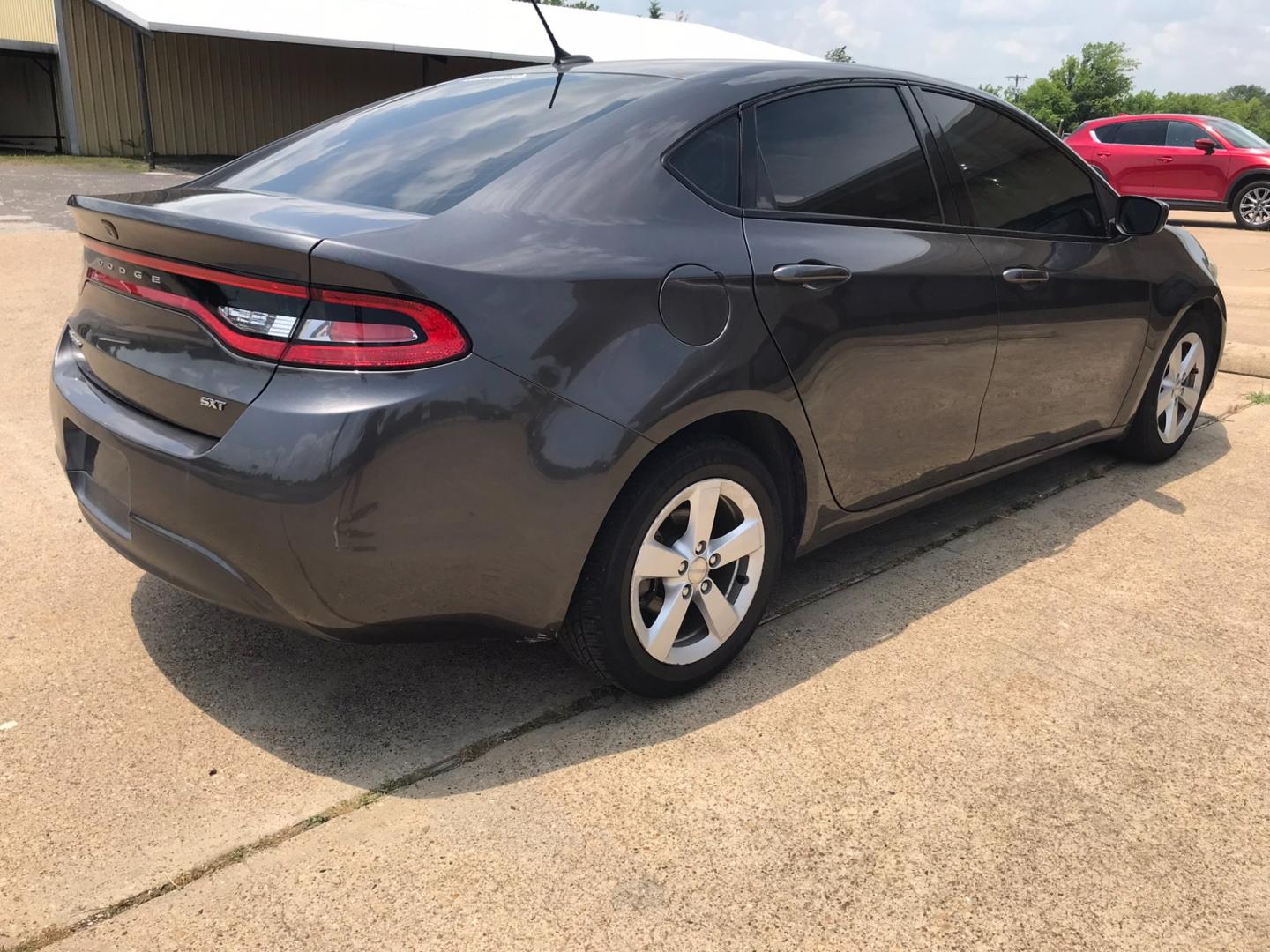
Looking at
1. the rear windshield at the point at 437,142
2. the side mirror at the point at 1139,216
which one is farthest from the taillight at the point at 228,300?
the side mirror at the point at 1139,216

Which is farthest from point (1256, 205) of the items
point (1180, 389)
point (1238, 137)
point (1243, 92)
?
point (1243, 92)

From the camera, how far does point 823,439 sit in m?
3.05

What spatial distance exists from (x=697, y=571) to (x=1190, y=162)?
1735cm

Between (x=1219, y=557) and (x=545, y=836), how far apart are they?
113 inches

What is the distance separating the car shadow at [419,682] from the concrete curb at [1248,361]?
13.6 feet

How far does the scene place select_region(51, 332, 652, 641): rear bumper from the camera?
218cm

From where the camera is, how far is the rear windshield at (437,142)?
2621 millimetres

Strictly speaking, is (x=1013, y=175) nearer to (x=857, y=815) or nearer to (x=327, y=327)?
(x=857, y=815)

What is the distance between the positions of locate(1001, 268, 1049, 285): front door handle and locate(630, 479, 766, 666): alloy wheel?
4.37ft

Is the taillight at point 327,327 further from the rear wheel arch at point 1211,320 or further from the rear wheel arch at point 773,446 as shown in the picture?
the rear wheel arch at point 1211,320

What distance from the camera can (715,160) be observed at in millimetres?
2824

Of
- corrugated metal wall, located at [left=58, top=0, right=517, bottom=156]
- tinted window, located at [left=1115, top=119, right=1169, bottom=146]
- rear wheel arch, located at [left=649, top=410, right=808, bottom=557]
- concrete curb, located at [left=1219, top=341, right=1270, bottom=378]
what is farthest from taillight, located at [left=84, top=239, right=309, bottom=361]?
corrugated metal wall, located at [left=58, top=0, right=517, bottom=156]

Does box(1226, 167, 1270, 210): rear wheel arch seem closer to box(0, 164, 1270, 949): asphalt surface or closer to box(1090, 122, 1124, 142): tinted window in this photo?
box(1090, 122, 1124, 142): tinted window

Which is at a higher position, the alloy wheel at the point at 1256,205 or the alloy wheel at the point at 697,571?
the alloy wheel at the point at 697,571
